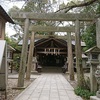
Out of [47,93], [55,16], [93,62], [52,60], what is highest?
[55,16]

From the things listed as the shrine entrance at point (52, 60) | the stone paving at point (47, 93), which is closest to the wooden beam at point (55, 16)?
the stone paving at point (47, 93)

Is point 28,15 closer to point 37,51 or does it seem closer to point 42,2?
point 42,2

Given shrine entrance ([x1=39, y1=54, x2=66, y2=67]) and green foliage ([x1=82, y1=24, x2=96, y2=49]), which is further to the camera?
shrine entrance ([x1=39, y1=54, x2=66, y2=67])

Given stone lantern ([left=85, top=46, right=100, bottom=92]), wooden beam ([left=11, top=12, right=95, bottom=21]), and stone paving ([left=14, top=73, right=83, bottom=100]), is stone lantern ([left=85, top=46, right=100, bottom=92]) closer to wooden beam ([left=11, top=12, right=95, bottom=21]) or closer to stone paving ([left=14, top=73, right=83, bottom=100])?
stone paving ([left=14, top=73, right=83, bottom=100])

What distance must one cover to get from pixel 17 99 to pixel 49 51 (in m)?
16.8

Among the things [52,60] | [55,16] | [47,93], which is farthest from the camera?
[52,60]

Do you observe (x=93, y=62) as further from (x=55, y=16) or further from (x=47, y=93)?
(x=55, y=16)

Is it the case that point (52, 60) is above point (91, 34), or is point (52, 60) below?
below

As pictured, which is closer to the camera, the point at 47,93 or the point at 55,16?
the point at 47,93

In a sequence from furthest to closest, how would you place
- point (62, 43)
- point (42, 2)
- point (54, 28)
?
point (62, 43)
point (54, 28)
point (42, 2)

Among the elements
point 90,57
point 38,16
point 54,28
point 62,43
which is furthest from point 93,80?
point 62,43

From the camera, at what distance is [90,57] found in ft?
28.3

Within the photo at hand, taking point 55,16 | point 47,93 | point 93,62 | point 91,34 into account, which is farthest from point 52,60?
point 93,62

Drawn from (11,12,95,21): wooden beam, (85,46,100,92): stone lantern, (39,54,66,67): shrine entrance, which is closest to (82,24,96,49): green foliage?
(11,12,95,21): wooden beam
